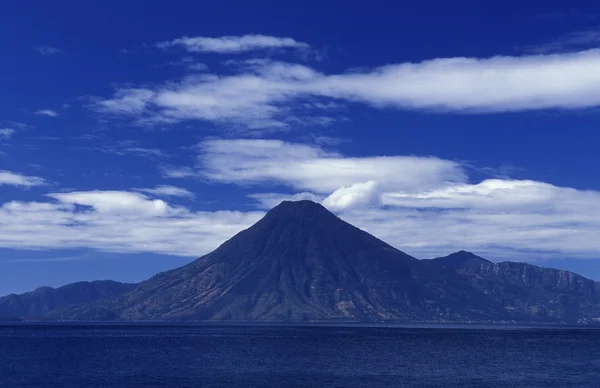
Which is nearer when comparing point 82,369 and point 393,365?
point 82,369

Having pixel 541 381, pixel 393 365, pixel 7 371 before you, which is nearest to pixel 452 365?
pixel 393 365

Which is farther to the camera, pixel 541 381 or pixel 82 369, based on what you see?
pixel 82 369

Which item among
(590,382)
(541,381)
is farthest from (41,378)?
(590,382)

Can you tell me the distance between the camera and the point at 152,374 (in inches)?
6545

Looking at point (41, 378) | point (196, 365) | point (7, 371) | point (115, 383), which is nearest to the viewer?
point (115, 383)

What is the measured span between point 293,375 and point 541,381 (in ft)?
188

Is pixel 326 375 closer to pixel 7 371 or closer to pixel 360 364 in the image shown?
pixel 360 364

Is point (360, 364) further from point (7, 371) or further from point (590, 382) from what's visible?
point (7, 371)

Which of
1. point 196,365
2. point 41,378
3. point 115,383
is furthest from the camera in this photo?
point 196,365

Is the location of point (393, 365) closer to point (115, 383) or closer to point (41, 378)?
point (115, 383)

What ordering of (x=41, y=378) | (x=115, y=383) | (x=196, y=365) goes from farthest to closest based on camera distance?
1. (x=196, y=365)
2. (x=41, y=378)
3. (x=115, y=383)

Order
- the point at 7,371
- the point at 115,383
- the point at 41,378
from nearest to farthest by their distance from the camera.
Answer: the point at 115,383 → the point at 41,378 → the point at 7,371

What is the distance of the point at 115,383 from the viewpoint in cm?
14912

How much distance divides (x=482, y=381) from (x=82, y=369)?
102 m
